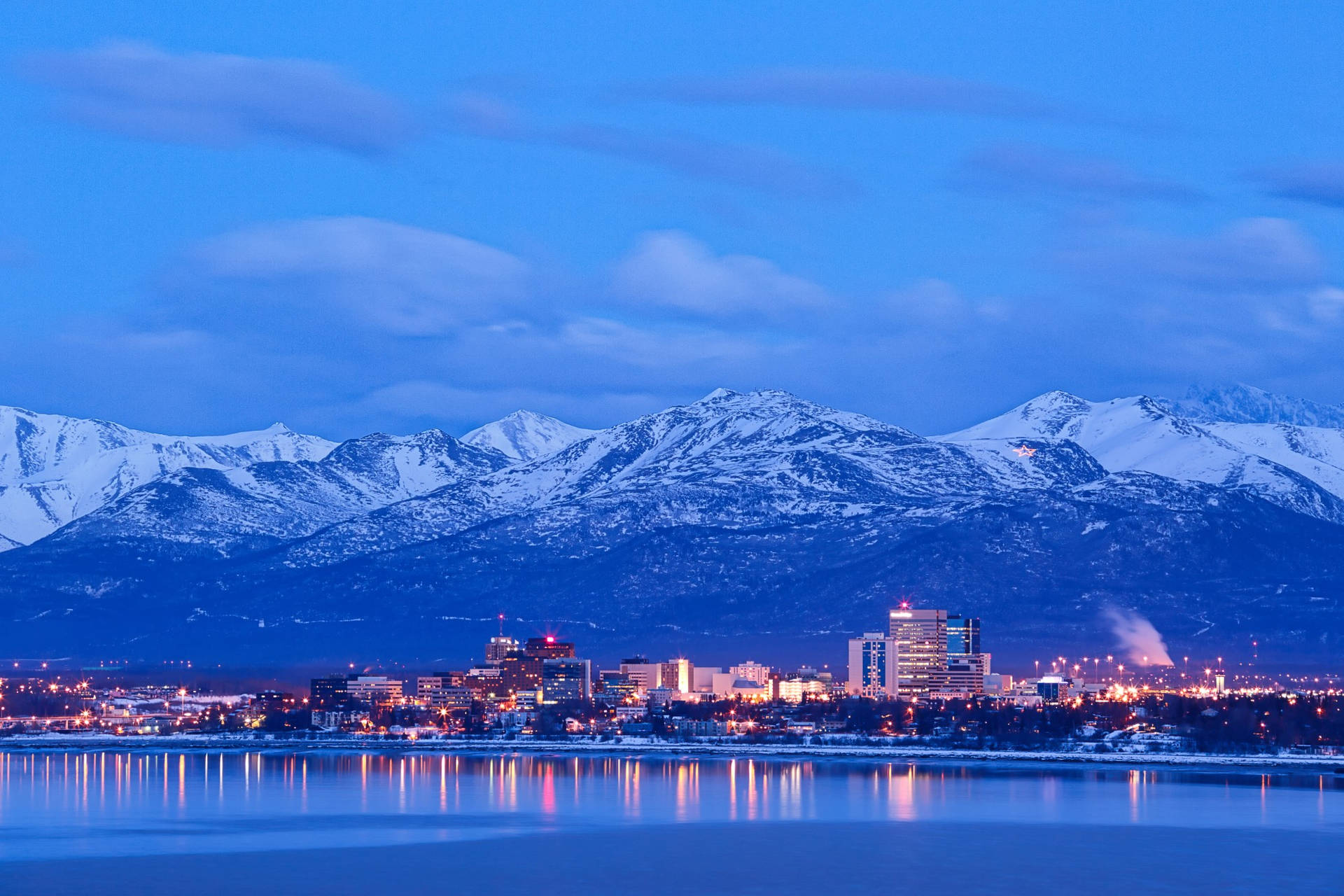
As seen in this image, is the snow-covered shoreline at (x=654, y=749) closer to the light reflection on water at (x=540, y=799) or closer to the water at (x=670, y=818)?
the water at (x=670, y=818)

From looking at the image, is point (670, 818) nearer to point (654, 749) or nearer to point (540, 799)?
point (540, 799)

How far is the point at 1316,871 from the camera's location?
242 ft

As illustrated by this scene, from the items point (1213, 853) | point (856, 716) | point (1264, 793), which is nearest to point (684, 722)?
point (856, 716)

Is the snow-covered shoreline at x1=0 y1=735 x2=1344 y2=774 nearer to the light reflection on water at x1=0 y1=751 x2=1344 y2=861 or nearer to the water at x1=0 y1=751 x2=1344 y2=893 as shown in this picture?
the water at x1=0 y1=751 x2=1344 y2=893

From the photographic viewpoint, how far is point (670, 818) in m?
94.4

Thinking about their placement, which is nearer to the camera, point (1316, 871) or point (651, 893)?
point (651, 893)

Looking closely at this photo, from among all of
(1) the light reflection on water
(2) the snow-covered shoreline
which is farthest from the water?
(2) the snow-covered shoreline

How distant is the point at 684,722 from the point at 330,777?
244 ft

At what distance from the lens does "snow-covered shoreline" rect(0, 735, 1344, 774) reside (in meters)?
143

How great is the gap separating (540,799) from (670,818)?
14.1m

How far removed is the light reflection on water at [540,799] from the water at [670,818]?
249 mm

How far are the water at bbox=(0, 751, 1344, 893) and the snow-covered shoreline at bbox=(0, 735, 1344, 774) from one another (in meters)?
6.60

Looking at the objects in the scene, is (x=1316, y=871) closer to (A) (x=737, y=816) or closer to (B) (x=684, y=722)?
(A) (x=737, y=816)

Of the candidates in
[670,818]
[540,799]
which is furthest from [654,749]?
[670,818]
